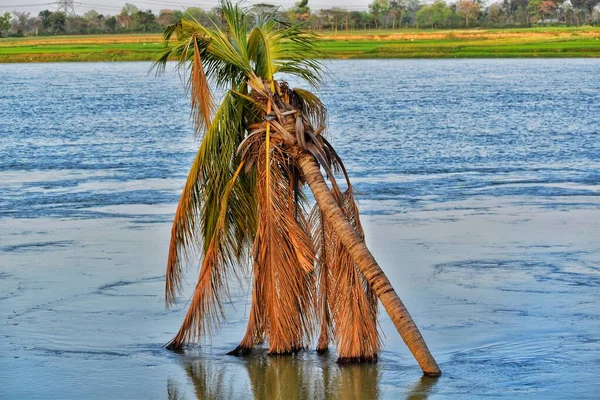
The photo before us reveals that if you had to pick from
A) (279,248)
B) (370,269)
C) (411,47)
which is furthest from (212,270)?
(411,47)

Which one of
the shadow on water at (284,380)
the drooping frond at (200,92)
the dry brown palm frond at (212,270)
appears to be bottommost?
the shadow on water at (284,380)

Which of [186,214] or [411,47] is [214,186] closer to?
[186,214]

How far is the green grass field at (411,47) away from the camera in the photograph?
118 metres

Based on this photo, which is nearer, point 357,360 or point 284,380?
point 284,380

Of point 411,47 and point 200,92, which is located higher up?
point 200,92

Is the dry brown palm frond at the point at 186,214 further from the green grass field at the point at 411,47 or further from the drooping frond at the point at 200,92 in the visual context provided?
the green grass field at the point at 411,47

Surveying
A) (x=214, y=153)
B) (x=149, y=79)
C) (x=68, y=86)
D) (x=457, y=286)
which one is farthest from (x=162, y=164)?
(x=149, y=79)

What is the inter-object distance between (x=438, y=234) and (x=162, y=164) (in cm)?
1298

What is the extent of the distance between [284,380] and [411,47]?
12081 cm

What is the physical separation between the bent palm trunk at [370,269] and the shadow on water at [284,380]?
340mm

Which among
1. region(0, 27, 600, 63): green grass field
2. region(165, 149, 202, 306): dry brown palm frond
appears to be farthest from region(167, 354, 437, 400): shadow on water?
region(0, 27, 600, 63): green grass field

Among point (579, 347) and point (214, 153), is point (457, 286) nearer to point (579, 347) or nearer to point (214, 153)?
point (579, 347)

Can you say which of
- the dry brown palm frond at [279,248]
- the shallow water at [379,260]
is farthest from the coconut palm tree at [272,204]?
the shallow water at [379,260]

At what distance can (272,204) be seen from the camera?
1084 centimetres
